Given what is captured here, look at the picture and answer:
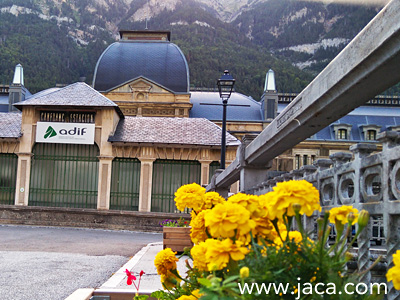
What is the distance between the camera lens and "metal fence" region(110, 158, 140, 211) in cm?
2634

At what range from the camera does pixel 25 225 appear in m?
24.7

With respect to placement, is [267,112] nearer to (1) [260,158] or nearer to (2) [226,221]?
(1) [260,158]

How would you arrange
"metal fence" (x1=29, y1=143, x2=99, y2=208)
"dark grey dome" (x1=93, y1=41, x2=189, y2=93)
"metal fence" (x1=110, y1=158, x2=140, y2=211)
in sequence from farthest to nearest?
"dark grey dome" (x1=93, y1=41, x2=189, y2=93)
"metal fence" (x1=29, y1=143, x2=99, y2=208)
"metal fence" (x1=110, y1=158, x2=140, y2=211)

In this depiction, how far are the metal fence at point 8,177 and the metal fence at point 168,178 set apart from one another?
763 cm

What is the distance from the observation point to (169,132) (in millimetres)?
27234

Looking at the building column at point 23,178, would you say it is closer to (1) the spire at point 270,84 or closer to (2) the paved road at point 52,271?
(2) the paved road at point 52,271

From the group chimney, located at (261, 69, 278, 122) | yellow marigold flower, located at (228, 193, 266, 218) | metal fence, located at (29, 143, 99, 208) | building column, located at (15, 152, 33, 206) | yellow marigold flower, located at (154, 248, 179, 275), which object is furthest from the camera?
chimney, located at (261, 69, 278, 122)

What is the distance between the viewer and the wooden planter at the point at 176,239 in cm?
1056

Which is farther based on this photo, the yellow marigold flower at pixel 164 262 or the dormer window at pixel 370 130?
the dormer window at pixel 370 130

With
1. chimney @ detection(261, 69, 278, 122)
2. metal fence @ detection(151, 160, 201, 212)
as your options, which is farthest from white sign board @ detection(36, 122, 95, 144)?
chimney @ detection(261, 69, 278, 122)

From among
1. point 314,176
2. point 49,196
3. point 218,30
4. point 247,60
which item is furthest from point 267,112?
point 218,30

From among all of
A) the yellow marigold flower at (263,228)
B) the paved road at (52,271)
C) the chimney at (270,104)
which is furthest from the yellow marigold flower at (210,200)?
the chimney at (270,104)

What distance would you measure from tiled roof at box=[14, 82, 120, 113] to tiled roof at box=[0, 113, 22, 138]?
1.30 meters

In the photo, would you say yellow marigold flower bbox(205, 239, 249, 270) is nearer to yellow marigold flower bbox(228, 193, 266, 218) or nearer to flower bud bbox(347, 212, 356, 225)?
yellow marigold flower bbox(228, 193, 266, 218)
